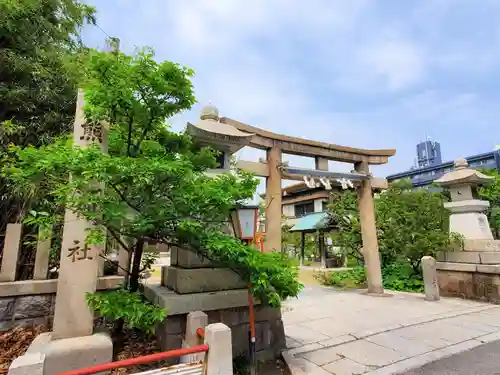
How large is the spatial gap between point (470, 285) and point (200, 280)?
845 centimetres

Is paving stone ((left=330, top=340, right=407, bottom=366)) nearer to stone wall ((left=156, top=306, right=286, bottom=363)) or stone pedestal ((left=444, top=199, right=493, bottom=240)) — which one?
stone wall ((left=156, top=306, right=286, bottom=363))

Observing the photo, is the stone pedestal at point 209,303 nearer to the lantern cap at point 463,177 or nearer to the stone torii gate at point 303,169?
the stone torii gate at point 303,169

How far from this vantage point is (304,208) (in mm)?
26719

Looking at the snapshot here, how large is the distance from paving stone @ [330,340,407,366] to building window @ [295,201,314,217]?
21.0m

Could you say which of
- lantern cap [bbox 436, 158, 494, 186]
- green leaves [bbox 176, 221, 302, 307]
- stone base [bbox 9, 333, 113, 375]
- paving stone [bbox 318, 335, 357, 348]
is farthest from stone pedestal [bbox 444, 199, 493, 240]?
stone base [bbox 9, 333, 113, 375]

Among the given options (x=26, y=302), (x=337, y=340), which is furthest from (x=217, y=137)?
(x=337, y=340)

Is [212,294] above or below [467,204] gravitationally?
below

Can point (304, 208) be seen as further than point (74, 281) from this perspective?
Yes

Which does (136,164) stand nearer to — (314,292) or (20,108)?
(20,108)

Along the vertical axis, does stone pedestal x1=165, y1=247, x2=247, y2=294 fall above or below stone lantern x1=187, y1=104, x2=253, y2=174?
below

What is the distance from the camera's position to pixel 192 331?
10.0 feet

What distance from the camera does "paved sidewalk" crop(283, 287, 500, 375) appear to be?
4094 millimetres

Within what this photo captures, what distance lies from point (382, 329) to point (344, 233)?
6880 millimetres

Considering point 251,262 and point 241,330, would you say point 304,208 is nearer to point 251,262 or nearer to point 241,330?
point 241,330
